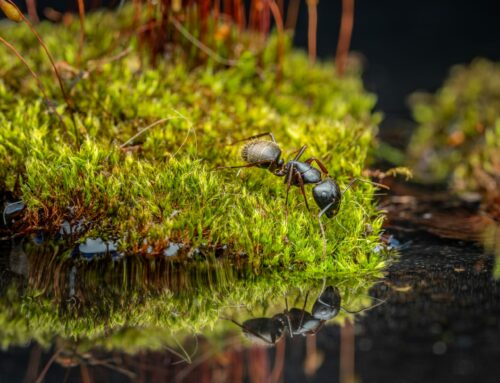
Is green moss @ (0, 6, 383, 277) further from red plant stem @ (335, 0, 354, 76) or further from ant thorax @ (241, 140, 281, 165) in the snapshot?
red plant stem @ (335, 0, 354, 76)

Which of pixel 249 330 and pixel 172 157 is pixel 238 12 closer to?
pixel 172 157

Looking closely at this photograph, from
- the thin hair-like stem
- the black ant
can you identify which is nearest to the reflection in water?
the black ant

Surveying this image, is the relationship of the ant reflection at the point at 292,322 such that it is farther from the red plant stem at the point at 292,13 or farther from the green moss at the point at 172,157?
the red plant stem at the point at 292,13

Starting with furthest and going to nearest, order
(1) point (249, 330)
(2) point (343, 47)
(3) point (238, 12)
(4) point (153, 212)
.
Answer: (2) point (343, 47) < (3) point (238, 12) < (4) point (153, 212) < (1) point (249, 330)

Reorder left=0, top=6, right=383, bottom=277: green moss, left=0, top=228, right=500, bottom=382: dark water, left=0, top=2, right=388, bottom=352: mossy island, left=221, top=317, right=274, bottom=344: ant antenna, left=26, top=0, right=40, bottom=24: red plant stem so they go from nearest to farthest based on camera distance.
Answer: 1. left=0, top=228, right=500, bottom=382: dark water
2. left=221, top=317, right=274, bottom=344: ant antenna
3. left=0, top=2, right=388, bottom=352: mossy island
4. left=0, top=6, right=383, bottom=277: green moss
5. left=26, top=0, right=40, bottom=24: red plant stem

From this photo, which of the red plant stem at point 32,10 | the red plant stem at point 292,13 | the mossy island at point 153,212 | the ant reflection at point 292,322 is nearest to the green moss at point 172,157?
the mossy island at point 153,212

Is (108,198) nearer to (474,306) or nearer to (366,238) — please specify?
(366,238)

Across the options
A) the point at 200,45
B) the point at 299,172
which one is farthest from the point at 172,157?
the point at 200,45
